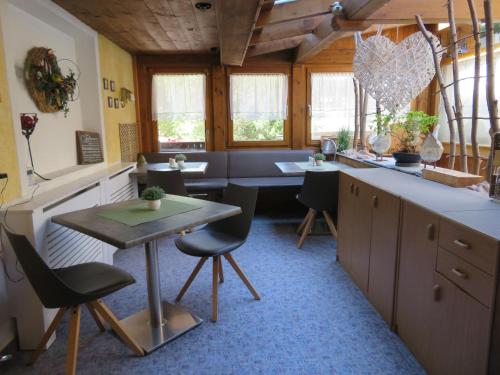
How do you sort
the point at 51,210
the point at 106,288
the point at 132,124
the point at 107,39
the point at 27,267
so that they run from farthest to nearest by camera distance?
the point at 132,124 → the point at 107,39 → the point at 51,210 → the point at 106,288 → the point at 27,267

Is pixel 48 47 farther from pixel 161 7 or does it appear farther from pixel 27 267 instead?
pixel 27 267

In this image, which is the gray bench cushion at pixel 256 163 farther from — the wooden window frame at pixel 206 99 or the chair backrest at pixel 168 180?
the chair backrest at pixel 168 180

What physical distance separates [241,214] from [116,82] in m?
2.66

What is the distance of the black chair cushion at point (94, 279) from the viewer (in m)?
1.83

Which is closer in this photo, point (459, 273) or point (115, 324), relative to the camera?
point (459, 273)

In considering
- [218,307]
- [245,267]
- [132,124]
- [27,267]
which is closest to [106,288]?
[27,267]

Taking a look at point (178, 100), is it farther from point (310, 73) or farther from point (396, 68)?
point (396, 68)

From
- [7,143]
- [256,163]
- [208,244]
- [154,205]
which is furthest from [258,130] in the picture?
[7,143]

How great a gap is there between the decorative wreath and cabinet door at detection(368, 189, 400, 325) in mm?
2491

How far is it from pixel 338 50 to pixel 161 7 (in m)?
3.04

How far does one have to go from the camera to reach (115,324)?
76.1 inches

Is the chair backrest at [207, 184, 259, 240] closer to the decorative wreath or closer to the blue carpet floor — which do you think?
the blue carpet floor

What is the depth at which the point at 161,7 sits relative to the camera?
2.91 m

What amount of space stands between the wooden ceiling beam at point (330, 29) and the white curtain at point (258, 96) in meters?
0.45
